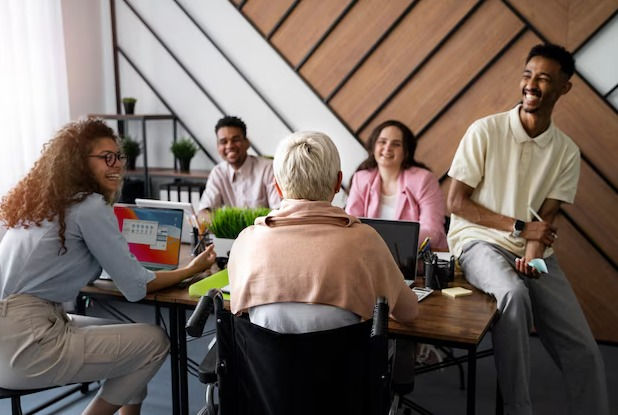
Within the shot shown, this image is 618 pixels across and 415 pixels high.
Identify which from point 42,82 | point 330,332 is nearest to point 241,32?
point 42,82

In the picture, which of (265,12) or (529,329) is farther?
Result: (265,12)

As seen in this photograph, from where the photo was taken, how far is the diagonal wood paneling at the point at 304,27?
382 centimetres

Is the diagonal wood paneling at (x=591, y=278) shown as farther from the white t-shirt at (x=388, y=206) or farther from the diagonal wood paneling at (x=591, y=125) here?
the white t-shirt at (x=388, y=206)

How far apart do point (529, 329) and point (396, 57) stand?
7.05 feet

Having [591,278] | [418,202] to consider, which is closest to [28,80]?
[418,202]

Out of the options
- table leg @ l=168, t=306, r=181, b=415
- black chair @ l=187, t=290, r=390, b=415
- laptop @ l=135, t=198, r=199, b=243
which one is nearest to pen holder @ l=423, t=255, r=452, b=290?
black chair @ l=187, t=290, r=390, b=415

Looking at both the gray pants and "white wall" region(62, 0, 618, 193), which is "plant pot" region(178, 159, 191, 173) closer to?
"white wall" region(62, 0, 618, 193)

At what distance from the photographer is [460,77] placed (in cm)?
356

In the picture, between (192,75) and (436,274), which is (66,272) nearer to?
(436,274)

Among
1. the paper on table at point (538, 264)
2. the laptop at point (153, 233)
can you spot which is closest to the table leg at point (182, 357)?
the laptop at point (153, 233)

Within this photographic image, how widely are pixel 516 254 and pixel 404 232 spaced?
1.94ft

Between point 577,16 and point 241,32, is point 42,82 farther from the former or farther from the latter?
point 577,16

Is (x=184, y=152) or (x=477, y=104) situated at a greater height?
(x=477, y=104)

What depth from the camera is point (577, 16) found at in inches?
129
